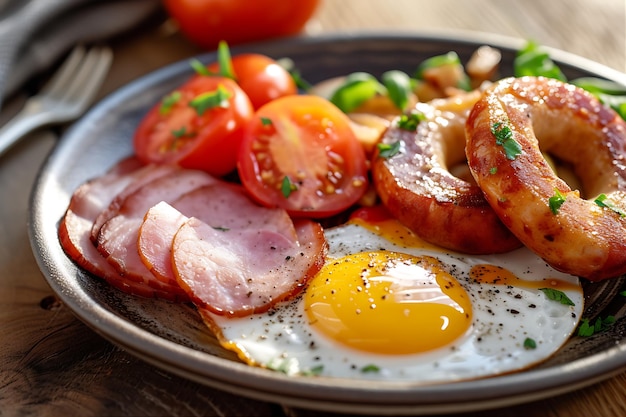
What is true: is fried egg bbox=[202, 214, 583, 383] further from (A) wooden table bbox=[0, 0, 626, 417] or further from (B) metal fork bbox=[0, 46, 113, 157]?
(B) metal fork bbox=[0, 46, 113, 157]

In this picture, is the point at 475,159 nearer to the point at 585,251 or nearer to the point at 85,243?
the point at 585,251

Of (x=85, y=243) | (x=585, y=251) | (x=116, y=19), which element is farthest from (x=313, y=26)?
(x=585, y=251)

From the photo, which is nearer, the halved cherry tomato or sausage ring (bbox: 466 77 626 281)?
sausage ring (bbox: 466 77 626 281)

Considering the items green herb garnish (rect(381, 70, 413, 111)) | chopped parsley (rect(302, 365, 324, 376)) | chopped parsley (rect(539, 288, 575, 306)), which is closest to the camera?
chopped parsley (rect(302, 365, 324, 376))

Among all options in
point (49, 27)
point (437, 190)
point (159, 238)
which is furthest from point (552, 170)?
point (49, 27)

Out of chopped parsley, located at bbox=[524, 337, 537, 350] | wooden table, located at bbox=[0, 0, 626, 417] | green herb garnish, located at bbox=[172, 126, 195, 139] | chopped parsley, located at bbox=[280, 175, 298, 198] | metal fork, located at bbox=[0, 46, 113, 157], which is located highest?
green herb garnish, located at bbox=[172, 126, 195, 139]

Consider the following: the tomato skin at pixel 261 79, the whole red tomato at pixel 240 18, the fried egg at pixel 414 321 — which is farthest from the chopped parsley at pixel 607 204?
the whole red tomato at pixel 240 18

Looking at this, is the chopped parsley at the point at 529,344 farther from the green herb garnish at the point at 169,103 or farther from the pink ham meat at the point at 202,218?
the green herb garnish at the point at 169,103

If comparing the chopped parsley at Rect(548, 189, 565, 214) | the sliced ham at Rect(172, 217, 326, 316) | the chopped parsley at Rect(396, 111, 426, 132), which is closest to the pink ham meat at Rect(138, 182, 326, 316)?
the sliced ham at Rect(172, 217, 326, 316)
